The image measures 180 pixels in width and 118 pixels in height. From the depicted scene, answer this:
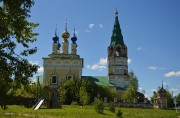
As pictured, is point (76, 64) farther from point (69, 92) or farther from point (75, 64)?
point (69, 92)

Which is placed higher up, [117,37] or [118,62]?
[117,37]

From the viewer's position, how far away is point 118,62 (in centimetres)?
5059

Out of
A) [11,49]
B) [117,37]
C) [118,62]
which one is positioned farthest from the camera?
[117,37]

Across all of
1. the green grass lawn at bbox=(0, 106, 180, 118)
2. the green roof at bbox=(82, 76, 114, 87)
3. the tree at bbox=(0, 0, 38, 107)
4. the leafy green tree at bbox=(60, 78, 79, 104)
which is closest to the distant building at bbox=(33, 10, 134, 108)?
the green roof at bbox=(82, 76, 114, 87)

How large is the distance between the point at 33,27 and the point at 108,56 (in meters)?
43.3

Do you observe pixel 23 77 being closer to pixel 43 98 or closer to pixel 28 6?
pixel 28 6

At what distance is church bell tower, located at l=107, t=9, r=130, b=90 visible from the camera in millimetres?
50031

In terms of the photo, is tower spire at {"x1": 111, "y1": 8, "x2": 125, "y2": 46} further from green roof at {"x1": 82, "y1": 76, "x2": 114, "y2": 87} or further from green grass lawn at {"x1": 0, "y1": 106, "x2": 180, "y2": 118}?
green grass lawn at {"x1": 0, "y1": 106, "x2": 180, "y2": 118}

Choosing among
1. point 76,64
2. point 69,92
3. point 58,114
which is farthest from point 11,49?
point 76,64

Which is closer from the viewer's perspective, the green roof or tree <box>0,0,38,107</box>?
tree <box>0,0,38,107</box>

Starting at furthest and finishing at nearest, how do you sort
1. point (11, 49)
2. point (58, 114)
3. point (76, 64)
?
point (76, 64)
point (58, 114)
point (11, 49)

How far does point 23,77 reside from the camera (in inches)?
277

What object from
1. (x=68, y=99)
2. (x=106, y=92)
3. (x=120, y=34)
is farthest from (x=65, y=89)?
(x=120, y=34)

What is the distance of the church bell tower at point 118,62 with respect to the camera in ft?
164
